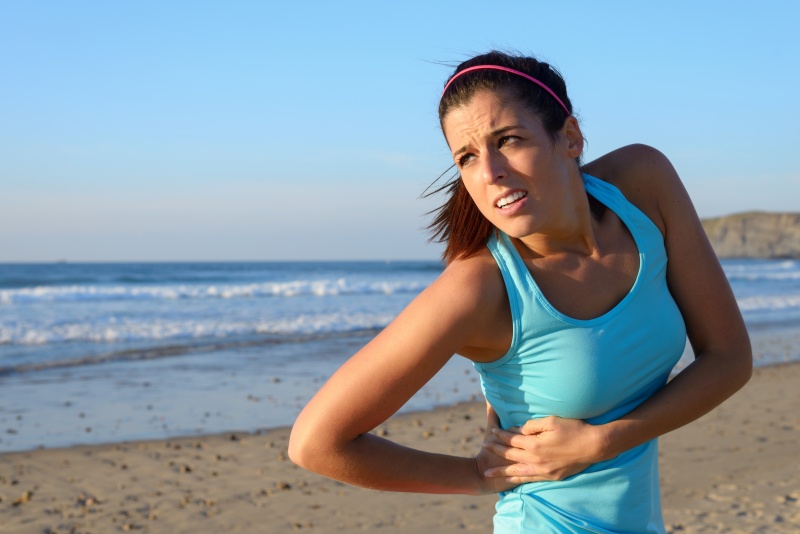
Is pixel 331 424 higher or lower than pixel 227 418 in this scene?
higher

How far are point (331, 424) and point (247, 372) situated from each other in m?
10.4

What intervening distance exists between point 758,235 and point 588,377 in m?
113

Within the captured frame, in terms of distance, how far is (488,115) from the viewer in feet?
5.47

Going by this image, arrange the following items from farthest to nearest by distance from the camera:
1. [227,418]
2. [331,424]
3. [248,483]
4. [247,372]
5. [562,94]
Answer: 1. [247,372]
2. [227,418]
3. [248,483]
4. [562,94]
5. [331,424]

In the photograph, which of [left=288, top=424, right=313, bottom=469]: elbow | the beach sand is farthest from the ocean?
[left=288, top=424, right=313, bottom=469]: elbow

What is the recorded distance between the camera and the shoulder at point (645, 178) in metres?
1.91

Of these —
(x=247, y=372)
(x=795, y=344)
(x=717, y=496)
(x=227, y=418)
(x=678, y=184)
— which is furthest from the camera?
(x=795, y=344)

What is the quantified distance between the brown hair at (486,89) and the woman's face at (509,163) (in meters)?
0.02

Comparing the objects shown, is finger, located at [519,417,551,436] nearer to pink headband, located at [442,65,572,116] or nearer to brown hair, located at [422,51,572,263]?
brown hair, located at [422,51,572,263]

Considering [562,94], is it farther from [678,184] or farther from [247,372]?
[247,372]

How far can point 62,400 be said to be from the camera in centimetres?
994

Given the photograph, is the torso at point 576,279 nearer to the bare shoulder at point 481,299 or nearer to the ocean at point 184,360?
the bare shoulder at point 481,299

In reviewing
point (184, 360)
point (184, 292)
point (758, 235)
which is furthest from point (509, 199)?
point (758, 235)

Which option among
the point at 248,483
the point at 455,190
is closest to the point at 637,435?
the point at 455,190
